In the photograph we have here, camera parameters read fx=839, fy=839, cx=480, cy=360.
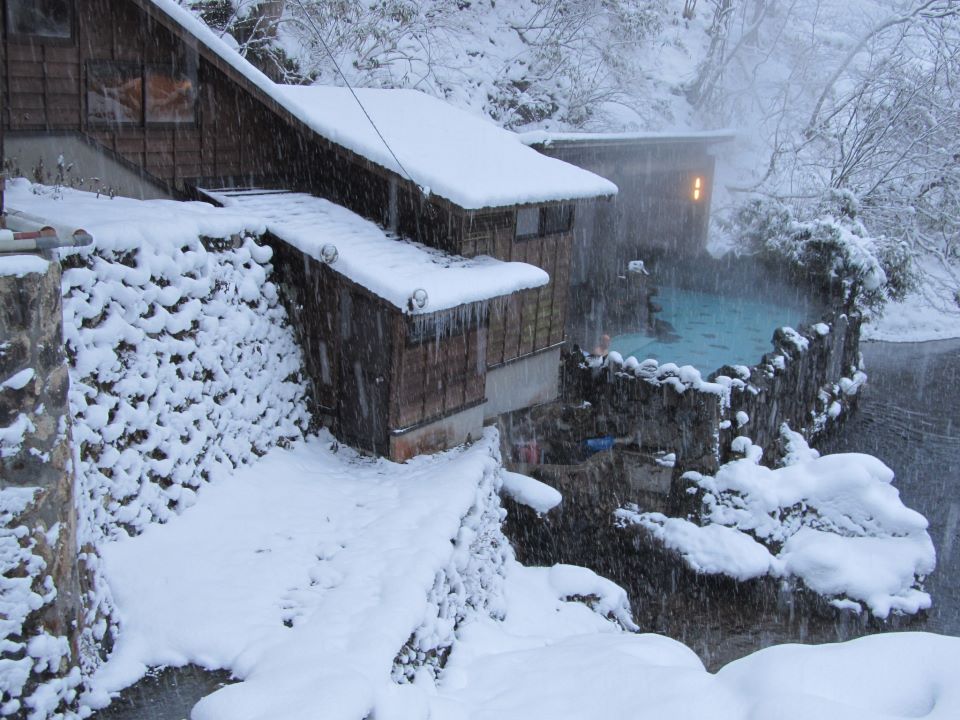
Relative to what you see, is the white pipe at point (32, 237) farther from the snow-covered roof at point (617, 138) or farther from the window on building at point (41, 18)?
the snow-covered roof at point (617, 138)

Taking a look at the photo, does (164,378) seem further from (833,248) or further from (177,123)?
(833,248)

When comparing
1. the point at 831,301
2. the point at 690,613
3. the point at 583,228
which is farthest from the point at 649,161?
the point at 690,613

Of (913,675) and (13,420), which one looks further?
(913,675)

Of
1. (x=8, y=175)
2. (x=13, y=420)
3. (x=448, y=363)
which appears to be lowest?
(x=448, y=363)

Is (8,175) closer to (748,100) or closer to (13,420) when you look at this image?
(13,420)

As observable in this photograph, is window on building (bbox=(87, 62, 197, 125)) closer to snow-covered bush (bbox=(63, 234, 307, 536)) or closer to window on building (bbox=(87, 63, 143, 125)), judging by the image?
window on building (bbox=(87, 63, 143, 125))

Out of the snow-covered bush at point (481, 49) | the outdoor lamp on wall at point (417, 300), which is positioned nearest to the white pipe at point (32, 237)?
the outdoor lamp on wall at point (417, 300)

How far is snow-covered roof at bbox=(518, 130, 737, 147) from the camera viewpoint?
62.0 ft

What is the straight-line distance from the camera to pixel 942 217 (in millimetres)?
32438

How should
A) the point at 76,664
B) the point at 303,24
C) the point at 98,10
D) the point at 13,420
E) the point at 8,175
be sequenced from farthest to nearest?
the point at 303,24 → the point at 98,10 → the point at 8,175 → the point at 76,664 → the point at 13,420

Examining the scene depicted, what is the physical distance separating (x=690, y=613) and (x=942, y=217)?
2563 cm

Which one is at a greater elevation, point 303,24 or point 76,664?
point 303,24

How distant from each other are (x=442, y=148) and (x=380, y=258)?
290 cm

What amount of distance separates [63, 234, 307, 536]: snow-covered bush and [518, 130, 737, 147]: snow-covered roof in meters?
8.61
